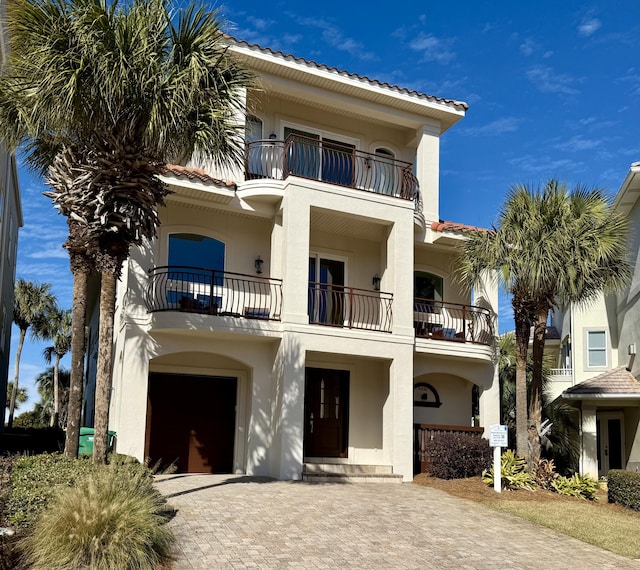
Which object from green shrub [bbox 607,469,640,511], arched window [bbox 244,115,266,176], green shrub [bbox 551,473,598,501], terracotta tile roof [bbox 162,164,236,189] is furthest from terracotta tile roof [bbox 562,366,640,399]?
terracotta tile roof [bbox 162,164,236,189]

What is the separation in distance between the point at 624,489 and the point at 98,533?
1243cm

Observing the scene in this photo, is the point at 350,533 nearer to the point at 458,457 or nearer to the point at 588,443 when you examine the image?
the point at 458,457

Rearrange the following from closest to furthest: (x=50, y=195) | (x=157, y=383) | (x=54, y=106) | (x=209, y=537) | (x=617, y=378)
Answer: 1. (x=209, y=537)
2. (x=54, y=106)
3. (x=50, y=195)
4. (x=157, y=383)
5. (x=617, y=378)

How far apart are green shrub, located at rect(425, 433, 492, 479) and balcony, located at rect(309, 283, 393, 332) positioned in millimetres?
3254

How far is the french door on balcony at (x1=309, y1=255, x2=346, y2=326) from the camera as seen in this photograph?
63.0 ft

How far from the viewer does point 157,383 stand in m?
18.2

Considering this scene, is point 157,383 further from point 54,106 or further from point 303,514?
point 54,106

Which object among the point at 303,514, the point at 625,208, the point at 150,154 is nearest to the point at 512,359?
the point at 625,208

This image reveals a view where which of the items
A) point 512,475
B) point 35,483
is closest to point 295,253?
point 512,475

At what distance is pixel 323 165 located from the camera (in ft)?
66.6

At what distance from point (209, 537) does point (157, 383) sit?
308 inches

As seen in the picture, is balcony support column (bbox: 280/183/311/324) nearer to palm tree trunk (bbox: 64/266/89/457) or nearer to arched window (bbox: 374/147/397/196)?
arched window (bbox: 374/147/397/196)

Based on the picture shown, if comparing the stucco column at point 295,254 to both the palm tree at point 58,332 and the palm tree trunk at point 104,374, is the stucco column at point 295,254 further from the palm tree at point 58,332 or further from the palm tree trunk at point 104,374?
the palm tree at point 58,332

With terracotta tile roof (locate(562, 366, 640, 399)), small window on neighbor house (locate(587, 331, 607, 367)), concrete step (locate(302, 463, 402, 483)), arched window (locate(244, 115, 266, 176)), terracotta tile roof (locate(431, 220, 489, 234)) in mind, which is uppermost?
arched window (locate(244, 115, 266, 176))
